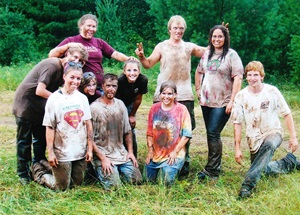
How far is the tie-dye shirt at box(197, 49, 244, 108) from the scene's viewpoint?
4.74 meters

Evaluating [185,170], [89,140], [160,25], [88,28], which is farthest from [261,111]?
[160,25]

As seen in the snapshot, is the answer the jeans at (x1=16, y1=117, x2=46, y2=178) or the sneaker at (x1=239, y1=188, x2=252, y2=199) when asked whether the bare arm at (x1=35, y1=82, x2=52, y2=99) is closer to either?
the jeans at (x1=16, y1=117, x2=46, y2=178)

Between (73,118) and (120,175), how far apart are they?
0.88 m

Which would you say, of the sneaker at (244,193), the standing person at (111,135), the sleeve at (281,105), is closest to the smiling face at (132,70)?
the standing person at (111,135)

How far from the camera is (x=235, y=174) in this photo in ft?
16.7

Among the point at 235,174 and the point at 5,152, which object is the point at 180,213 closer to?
the point at 235,174

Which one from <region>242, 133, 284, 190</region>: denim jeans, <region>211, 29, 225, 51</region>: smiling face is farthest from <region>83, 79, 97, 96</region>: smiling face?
<region>242, 133, 284, 190</region>: denim jeans

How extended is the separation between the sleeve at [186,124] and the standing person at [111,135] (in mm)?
630

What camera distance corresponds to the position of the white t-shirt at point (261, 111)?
444 centimetres

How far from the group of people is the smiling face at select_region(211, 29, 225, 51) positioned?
0.01 metres

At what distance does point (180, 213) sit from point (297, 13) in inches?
438

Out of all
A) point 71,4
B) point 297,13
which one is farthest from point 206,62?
point 71,4

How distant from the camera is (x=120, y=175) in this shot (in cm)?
469

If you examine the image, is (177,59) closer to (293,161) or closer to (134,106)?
(134,106)
